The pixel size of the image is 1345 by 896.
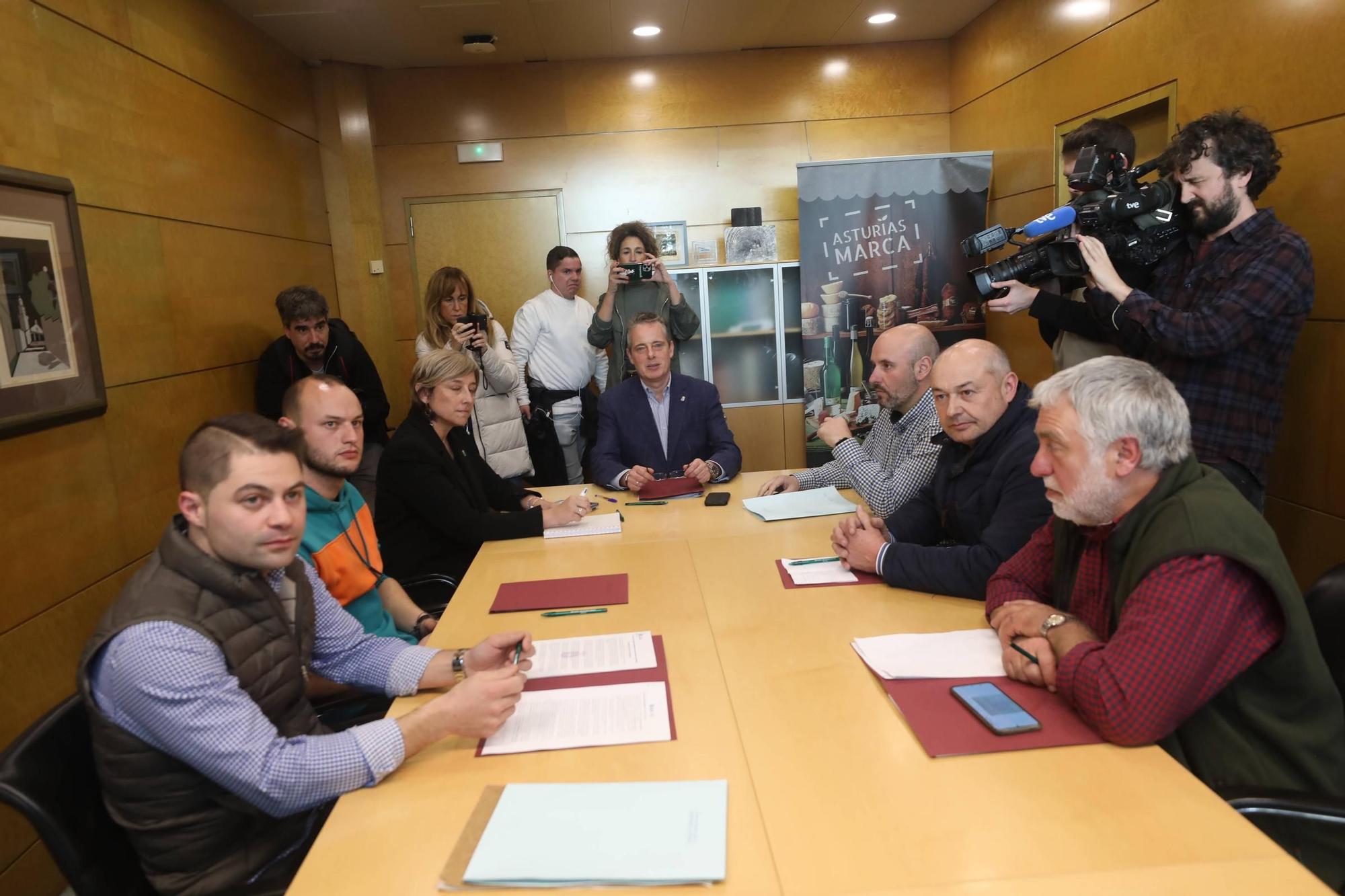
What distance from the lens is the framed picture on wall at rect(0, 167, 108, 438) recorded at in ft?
8.10

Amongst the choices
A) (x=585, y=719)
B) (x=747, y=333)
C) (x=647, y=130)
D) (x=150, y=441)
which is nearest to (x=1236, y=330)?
(x=585, y=719)

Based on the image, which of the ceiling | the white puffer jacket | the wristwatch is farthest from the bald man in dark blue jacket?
the ceiling

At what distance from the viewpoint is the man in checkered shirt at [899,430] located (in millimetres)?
2717

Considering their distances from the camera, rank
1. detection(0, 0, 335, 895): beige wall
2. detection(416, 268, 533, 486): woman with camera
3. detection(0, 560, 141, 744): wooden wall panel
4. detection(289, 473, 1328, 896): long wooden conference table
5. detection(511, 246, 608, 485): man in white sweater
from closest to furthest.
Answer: detection(289, 473, 1328, 896): long wooden conference table, detection(0, 560, 141, 744): wooden wall panel, detection(0, 0, 335, 895): beige wall, detection(416, 268, 533, 486): woman with camera, detection(511, 246, 608, 485): man in white sweater

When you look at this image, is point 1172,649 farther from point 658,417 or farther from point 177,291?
point 177,291

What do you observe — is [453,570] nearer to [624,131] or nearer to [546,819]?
[546,819]

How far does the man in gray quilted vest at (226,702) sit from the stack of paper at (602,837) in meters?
0.23

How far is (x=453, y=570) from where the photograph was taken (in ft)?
9.61

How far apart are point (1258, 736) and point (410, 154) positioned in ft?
17.9

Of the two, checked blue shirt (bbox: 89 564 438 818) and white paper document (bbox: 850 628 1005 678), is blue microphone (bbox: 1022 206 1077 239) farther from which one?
checked blue shirt (bbox: 89 564 438 818)

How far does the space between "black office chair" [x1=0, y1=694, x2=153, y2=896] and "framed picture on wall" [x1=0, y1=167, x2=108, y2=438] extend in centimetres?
143

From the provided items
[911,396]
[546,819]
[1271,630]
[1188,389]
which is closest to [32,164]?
[546,819]

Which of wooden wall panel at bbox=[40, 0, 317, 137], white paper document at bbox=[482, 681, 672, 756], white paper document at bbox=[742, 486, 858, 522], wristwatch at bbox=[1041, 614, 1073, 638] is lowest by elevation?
white paper document at bbox=[482, 681, 672, 756]

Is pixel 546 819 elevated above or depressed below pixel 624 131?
below
